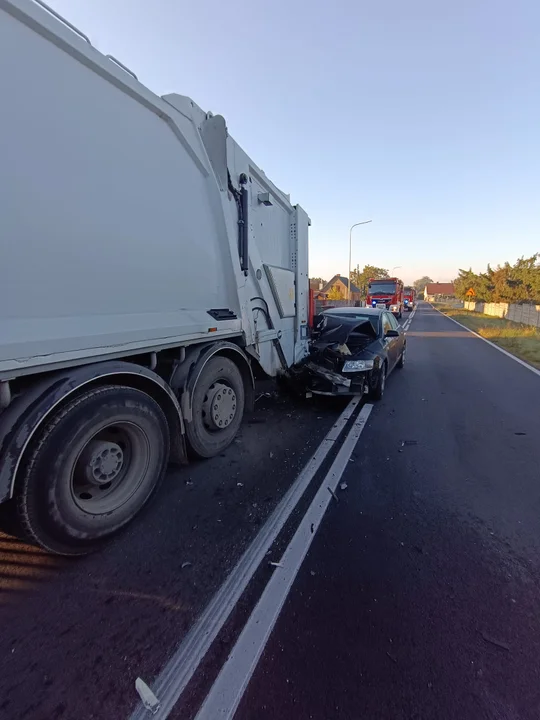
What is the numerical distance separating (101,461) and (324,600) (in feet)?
5.84

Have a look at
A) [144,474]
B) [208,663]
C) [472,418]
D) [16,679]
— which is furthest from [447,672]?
[472,418]

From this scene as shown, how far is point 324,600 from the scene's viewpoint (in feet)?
7.14

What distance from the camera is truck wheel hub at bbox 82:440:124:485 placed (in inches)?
102

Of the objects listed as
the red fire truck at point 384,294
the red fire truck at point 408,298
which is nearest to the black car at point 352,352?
the red fire truck at point 384,294

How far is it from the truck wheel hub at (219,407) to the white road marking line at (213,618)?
115 centimetres

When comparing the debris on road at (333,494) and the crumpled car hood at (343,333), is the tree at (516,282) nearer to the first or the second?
the crumpled car hood at (343,333)

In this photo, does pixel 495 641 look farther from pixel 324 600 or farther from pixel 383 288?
pixel 383 288

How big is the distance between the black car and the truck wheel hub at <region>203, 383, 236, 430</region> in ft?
6.70

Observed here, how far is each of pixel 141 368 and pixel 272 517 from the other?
1.62 meters

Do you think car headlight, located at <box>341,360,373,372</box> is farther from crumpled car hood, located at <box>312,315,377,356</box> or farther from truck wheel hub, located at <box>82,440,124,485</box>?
truck wheel hub, located at <box>82,440,124,485</box>

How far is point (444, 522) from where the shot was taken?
2961mm

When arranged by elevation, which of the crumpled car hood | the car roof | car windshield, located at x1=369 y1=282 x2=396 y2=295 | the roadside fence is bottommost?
the roadside fence

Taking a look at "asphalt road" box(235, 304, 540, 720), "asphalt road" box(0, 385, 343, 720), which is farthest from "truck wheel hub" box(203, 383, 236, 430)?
"asphalt road" box(235, 304, 540, 720)

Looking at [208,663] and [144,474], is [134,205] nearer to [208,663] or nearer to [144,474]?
[144,474]
